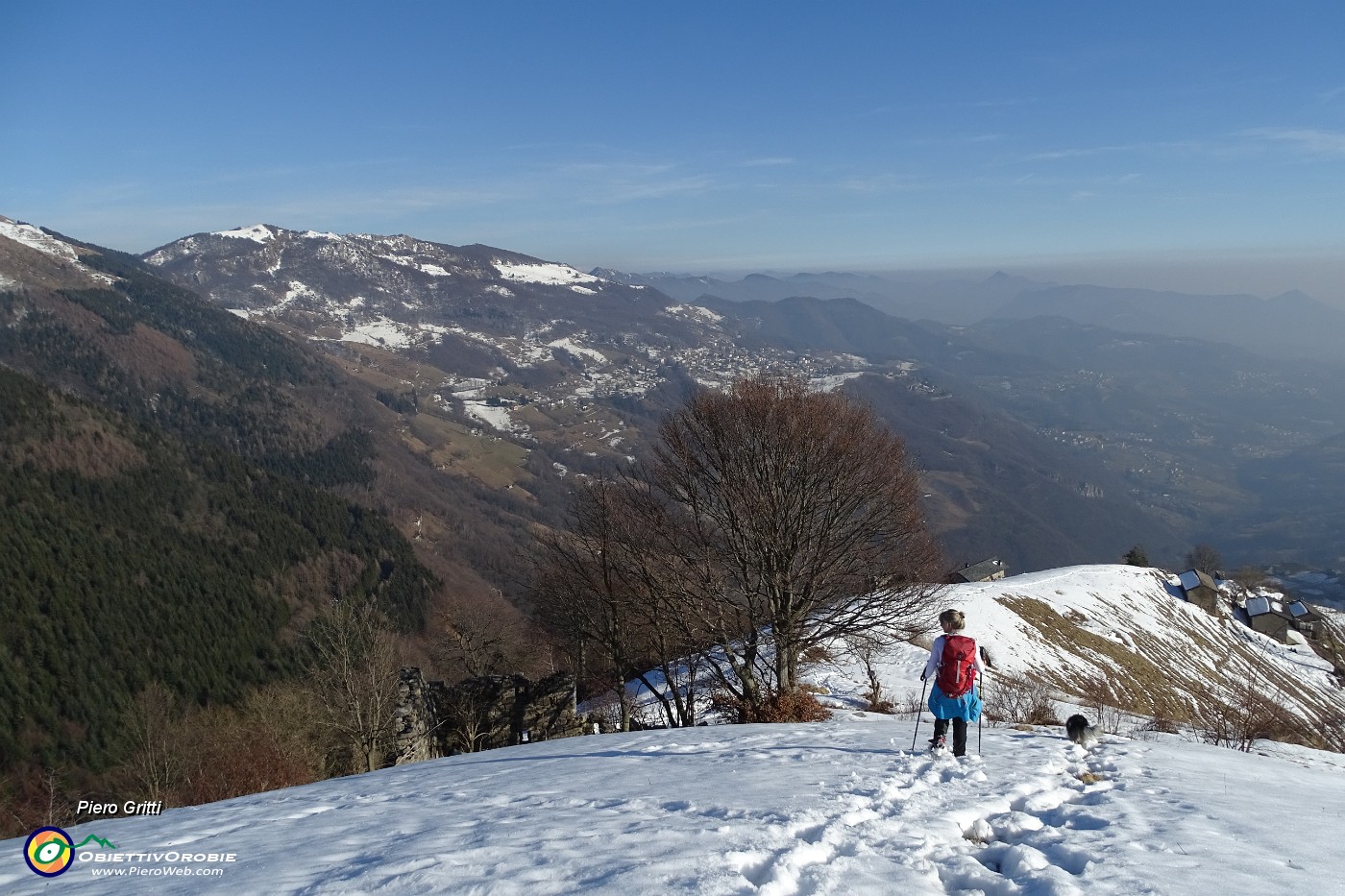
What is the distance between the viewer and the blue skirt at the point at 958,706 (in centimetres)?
860

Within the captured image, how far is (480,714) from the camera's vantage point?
64.6 ft

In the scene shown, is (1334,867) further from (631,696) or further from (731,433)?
(631,696)

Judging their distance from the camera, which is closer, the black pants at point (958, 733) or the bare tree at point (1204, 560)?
the black pants at point (958, 733)

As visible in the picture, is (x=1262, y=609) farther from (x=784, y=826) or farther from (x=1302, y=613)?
(x=784, y=826)

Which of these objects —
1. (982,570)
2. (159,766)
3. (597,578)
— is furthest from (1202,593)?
(159,766)

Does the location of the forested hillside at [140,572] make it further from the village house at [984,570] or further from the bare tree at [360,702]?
the village house at [984,570]

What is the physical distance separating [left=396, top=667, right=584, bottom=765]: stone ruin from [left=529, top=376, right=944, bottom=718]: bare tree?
16.4 ft

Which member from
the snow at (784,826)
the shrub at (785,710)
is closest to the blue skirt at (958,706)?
the snow at (784,826)

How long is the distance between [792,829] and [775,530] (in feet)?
30.2

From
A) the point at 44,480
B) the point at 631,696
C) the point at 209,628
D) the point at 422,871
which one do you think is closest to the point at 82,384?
the point at 44,480

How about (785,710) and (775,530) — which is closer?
(785,710)

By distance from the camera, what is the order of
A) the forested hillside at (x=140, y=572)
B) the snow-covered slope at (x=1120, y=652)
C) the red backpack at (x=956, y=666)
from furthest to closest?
the forested hillside at (x=140, y=572) < the snow-covered slope at (x=1120, y=652) < the red backpack at (x=956, y=666)

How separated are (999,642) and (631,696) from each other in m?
22.4

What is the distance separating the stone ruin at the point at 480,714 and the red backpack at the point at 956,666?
39.8 ft
